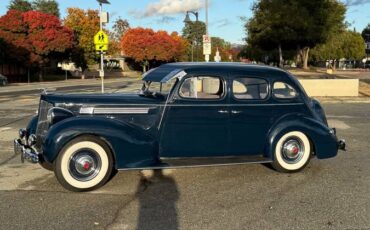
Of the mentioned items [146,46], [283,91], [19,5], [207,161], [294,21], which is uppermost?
[19,5]

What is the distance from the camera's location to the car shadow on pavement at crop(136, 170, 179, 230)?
17.7ft

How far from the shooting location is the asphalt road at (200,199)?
17.9 feet

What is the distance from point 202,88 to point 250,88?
0.72 m

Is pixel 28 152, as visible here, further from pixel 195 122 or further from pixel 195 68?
pixel 195 68

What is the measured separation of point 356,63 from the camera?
126562 millimetres

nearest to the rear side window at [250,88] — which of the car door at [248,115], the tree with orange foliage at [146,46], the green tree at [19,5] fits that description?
the car door at [248,115]

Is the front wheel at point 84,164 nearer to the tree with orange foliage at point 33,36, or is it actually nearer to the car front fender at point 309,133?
the car front fender at point 309,133

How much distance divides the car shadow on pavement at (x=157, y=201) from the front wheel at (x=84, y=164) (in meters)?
0.56

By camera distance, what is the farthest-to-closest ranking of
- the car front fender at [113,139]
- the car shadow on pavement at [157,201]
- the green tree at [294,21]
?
the green tree at [294,21] → the car front fender at [113,139] → the car shadow on pavement at [157,201]

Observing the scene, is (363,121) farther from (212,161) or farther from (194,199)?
(194,199)

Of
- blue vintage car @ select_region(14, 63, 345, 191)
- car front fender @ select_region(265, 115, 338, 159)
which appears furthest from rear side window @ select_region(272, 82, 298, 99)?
car front fender @ select_region(265, 115, 338, 159)

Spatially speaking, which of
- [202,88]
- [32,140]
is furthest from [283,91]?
[32,140]

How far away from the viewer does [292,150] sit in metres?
7.76

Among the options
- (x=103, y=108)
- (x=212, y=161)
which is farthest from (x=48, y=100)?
(x=212, y=161)
